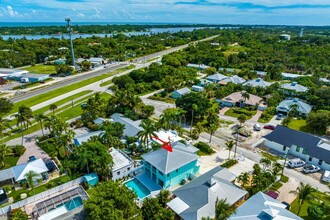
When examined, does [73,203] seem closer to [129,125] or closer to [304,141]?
[129,125]

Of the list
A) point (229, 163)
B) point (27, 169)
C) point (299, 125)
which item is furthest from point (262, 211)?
point (299, 125)

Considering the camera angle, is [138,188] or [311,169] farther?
[311,169]

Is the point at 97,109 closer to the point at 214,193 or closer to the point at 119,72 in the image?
the point at 214,193

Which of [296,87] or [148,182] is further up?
[296,87]

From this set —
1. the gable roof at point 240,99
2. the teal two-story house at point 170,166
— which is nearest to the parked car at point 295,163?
the teal two-story house at point 170,166

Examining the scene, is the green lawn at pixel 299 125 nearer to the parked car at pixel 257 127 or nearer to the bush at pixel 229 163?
the parked car at pixel 257 127

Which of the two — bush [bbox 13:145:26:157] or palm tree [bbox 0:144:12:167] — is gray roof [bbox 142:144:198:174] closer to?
palm tree [bbox 0:144:12:167]

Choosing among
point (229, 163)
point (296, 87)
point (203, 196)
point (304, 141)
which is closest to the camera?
point (203, 196)
